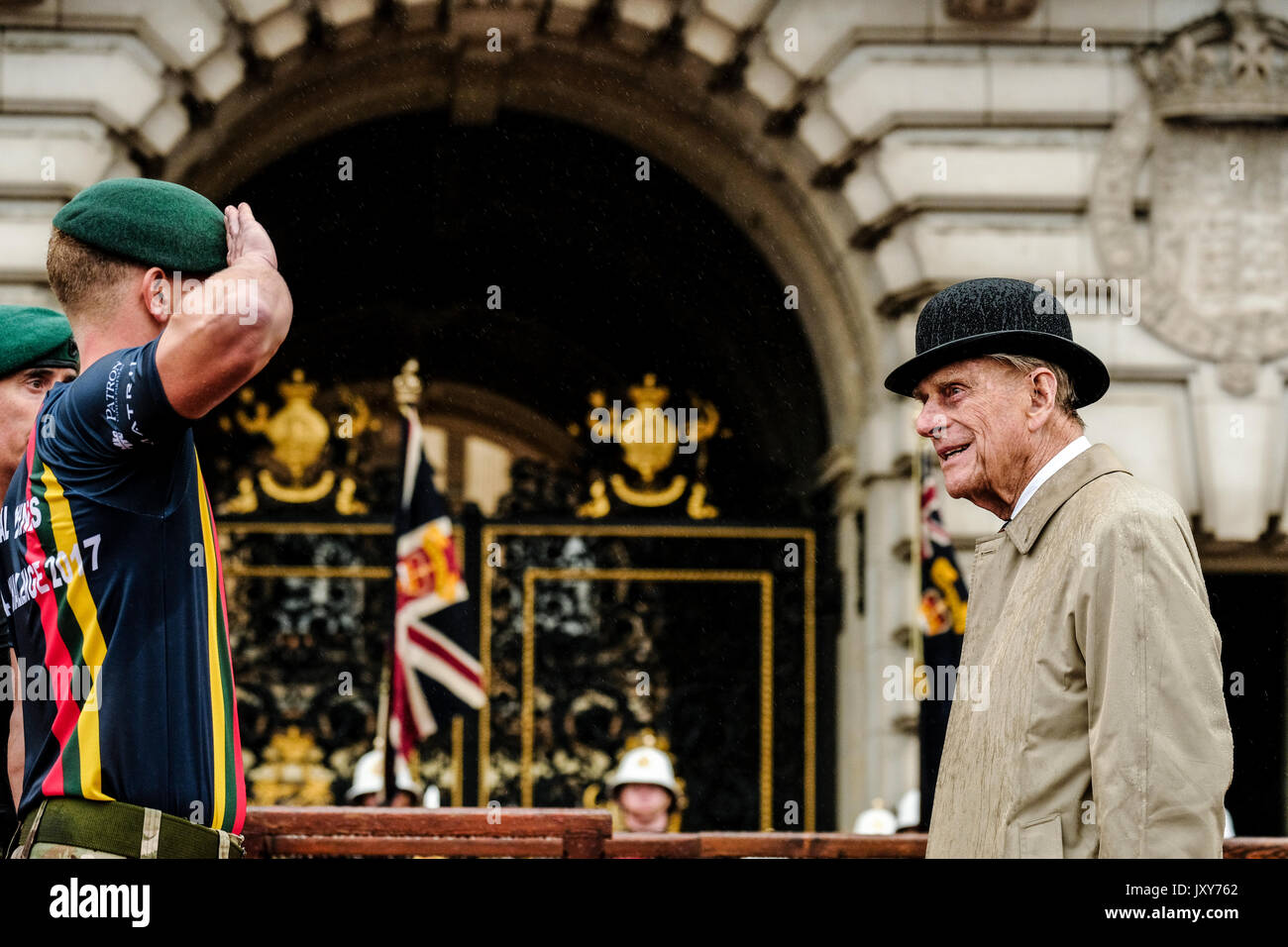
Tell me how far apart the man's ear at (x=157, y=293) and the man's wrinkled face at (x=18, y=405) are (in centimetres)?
104

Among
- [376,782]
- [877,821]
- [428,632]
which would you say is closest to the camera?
[877,821]

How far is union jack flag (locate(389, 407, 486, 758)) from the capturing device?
9188 millimetres

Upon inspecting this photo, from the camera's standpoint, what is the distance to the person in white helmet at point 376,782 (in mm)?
9062

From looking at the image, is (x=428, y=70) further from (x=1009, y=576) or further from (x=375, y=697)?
(x=1009, y=576)

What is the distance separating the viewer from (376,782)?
32.8 ft

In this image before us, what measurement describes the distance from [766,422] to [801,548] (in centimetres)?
186

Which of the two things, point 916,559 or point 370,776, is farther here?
point 370,776

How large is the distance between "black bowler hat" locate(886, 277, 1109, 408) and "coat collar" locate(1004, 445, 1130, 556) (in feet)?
0.54

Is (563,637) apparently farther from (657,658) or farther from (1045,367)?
(1045,367)

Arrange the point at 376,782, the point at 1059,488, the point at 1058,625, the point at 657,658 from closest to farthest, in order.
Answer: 1. the point at 1058,625
2. the point at 1059,488
3. the point at 376,782
4. the point at 657,658

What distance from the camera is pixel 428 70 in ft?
34.9

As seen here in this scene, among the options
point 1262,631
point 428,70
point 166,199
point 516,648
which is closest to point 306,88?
point 428,70

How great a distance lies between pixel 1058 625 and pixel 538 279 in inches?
400

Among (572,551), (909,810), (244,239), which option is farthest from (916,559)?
(244,239)
